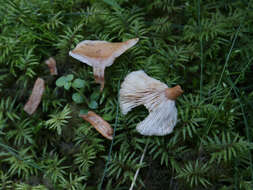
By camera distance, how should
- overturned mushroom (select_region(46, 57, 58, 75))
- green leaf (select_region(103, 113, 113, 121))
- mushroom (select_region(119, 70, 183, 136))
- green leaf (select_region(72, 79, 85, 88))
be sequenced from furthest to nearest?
overturned mushroom (select_region(46, 57, 58, 75)) → green leaf (select_region(72, 79, 85, 88)) → green leaf (select_region(103, 113, 113, 121)) → mushroom (select_region(119, 70, 183, 136))

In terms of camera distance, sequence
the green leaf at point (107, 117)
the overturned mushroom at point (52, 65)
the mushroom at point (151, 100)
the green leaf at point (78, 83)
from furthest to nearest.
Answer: the overturned mushroom at point (52, 65) → the green leaf at point (78, 83) → the green leaf at point (107, 117) → the mushroom at point (151, 100)

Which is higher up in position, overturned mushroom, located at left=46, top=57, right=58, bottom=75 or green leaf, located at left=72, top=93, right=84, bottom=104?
overturned mushroom, located at left=46, top=57, right=58, bottom=75

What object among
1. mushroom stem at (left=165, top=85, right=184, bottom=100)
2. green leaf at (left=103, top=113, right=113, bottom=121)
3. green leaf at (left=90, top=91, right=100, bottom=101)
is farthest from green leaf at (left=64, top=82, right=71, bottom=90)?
mushroom stem at (left=165, top=85, right=184, bottom=100)

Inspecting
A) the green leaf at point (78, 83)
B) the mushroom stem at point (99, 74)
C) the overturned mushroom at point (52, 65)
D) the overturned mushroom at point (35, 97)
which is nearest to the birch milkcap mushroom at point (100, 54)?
the mushroom stem at point (99, 74)

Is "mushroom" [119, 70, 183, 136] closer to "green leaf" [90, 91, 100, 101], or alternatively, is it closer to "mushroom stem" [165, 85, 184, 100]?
"mushroom stem" [165, 85, 184, 100]

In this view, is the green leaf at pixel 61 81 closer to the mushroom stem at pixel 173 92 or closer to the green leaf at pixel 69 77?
the green leaf at pixel 69 77

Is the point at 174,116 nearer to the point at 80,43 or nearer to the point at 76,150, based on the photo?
the point at 76,150

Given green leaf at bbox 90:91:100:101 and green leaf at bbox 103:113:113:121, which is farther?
green leaf at bbox 90:91:100:101

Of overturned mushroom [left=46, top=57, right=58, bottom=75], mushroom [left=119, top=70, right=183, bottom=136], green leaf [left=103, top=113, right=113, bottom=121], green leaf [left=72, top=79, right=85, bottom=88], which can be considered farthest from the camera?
overturned mushroom [left=46, top=57, right=58, bottom=75]
